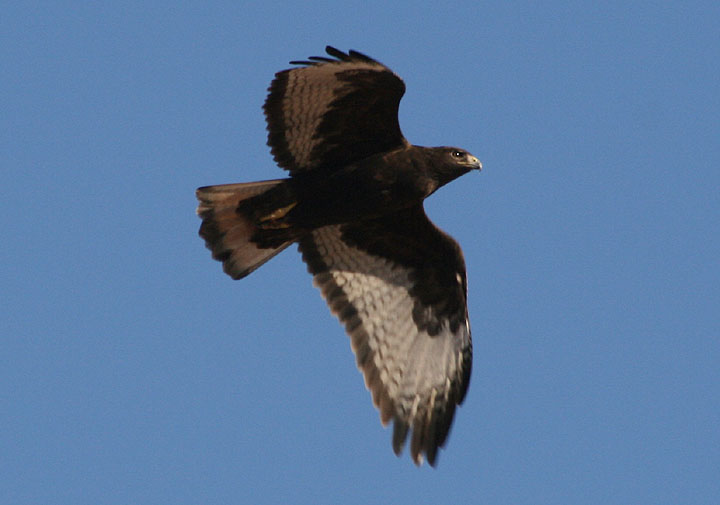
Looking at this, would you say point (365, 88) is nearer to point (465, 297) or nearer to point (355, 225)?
point (355, 225)

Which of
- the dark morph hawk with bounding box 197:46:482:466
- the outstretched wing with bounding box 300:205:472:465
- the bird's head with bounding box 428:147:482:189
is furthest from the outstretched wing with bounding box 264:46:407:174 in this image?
the outstretched wing with bounding box 300:205:472:465

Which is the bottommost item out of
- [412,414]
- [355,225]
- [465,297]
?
[412,414]

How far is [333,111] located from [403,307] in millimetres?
2349

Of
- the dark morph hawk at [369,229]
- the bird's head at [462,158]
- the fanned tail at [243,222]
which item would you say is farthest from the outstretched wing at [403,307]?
the bird's head at [462,158]

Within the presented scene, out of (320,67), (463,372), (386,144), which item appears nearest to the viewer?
(320,67)

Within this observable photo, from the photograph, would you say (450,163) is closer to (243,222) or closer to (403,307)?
(403,307)

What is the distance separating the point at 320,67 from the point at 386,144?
1.10 metres

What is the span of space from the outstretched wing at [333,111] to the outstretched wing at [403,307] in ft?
3.31

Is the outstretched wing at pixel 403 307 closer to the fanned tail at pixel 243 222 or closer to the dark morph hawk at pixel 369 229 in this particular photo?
the dark morph hawk at pixel 369 229

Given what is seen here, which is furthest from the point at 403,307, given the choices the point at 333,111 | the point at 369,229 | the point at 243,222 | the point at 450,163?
the point at 333,111

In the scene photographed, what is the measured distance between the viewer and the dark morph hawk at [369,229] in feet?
37.3

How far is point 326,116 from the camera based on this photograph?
1148cm

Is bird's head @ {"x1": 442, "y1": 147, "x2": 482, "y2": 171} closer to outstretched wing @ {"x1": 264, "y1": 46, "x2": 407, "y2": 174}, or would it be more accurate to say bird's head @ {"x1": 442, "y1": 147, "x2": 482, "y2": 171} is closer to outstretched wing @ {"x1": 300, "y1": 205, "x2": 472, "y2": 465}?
outstretched wing @ {"x1": 264, "y1": 46, "x2": 407, "y2": 174}

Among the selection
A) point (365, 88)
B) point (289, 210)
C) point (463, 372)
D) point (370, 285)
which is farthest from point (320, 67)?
point (463, 372)
